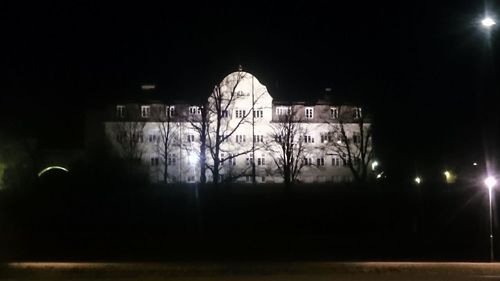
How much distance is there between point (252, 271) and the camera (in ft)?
68.8

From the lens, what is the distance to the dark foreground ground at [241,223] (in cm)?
2855

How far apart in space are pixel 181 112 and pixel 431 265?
2126 inches

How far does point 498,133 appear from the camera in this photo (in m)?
50.6

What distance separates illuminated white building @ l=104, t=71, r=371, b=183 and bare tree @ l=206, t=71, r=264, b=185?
0.10 metres

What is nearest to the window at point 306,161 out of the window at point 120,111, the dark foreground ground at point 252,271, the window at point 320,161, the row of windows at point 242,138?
the window at point 320,161

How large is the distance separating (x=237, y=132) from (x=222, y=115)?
9652 millimetres

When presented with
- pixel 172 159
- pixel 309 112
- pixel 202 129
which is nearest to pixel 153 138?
pixel 172 159

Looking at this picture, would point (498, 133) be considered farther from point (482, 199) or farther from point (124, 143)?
point (124, 143)

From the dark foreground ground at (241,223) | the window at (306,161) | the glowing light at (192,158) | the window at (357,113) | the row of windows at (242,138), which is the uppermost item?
the window at (357,113)

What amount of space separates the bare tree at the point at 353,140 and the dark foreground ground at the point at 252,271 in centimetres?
3969

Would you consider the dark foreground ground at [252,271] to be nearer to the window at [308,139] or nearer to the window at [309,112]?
the window at [308,139]

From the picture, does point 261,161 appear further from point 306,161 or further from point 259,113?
point 306,161

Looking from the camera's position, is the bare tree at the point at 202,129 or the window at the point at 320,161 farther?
the window at the point at 320,161

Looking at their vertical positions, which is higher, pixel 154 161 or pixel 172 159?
pixel 172 159
